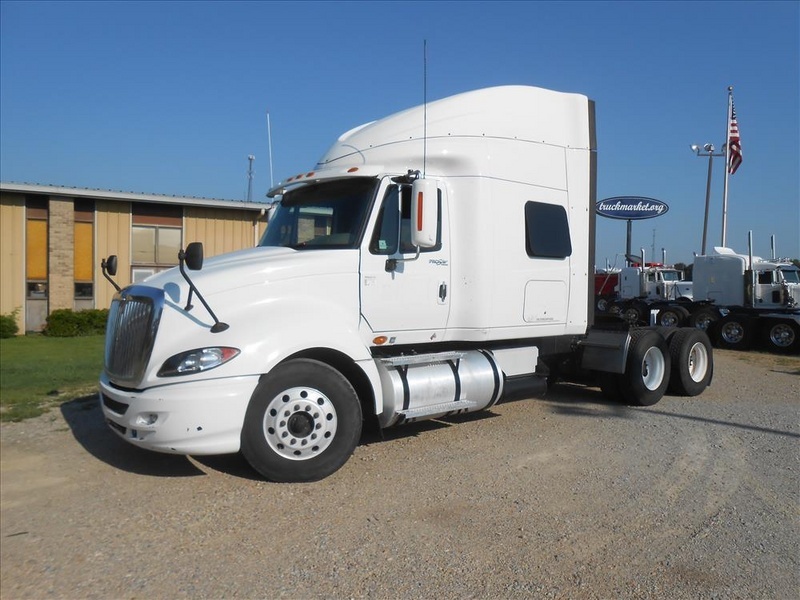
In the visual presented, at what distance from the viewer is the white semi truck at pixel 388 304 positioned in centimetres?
514

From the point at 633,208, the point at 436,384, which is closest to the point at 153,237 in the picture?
the point at 633,208

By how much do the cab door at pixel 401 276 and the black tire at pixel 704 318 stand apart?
1565 centimetres

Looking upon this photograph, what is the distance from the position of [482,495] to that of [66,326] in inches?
661

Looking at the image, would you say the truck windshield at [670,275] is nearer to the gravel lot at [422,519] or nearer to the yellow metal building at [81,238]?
the yellow metal building at [81,238]

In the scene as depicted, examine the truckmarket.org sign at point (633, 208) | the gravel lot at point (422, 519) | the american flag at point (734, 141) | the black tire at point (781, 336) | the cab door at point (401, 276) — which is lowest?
the gravel lot at point (422, 519)

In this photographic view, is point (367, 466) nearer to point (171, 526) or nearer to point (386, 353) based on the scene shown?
point (386, 353)

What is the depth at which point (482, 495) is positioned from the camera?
17.2 feet

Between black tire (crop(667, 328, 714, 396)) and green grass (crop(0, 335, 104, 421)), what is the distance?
322 inches

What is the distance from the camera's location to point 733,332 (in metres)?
19.3

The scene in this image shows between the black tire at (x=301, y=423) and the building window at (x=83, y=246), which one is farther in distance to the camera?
the building window at (x=83, y=246)

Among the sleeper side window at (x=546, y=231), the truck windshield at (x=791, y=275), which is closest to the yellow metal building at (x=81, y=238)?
the sleeper side window at (x=546, y=231)

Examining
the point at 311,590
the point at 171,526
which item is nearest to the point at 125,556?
the point at 171,526

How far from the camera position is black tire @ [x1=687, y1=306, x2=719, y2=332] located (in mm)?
19984

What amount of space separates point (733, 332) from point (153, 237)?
58.3ft
